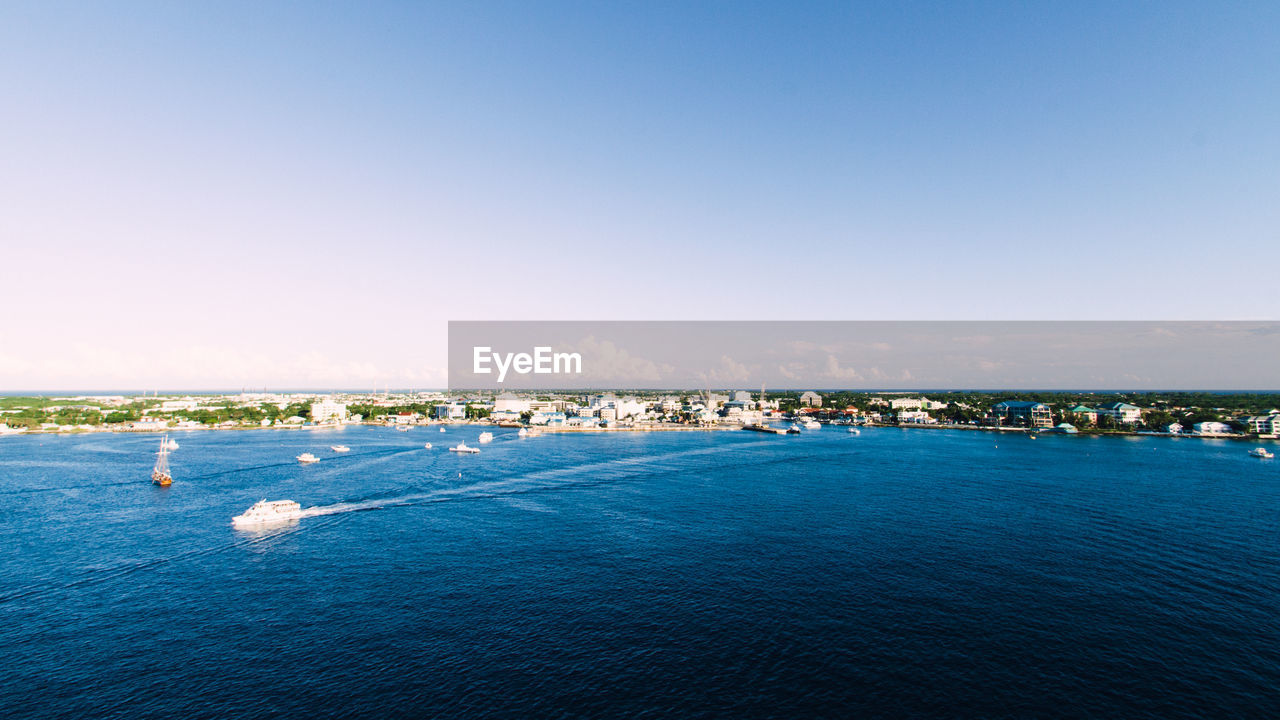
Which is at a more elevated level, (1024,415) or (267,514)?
(1024,415)

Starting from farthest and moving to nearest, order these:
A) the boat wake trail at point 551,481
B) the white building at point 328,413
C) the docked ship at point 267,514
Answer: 1. the white building at point 328,413
2. the boat wake trail at point 551,481
3. the docked ship at point 267,514

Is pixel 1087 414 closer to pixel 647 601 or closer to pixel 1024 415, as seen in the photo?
pixel 1024 415

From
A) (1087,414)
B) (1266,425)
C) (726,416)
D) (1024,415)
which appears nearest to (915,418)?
(1024,415)

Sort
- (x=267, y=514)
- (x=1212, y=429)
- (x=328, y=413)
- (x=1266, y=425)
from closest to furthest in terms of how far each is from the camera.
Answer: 1. (x=267, y=514)
2. (x=1266, y=425)
3. (x=1212, y=429)
4. (x=328, y=413)

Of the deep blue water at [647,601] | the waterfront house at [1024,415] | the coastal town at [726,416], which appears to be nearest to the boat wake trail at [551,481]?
the deep blue water at [647,601]

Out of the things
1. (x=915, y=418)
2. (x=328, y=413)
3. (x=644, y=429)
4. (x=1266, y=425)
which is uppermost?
(x=328, y=413)

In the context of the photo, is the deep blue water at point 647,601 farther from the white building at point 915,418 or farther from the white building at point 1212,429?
the white building at point 915,418
